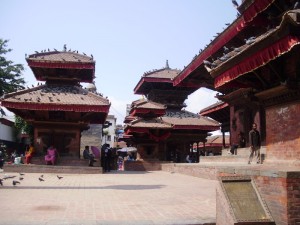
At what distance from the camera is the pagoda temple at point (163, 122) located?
27.3 metres

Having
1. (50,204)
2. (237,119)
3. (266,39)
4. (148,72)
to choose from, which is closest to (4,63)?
(148,72)

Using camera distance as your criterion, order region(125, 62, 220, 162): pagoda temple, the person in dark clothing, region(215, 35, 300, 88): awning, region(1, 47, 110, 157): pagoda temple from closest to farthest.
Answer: region(215, 35, 300, 88): awning, region(1, 47, 110, 157): pagoda temple, the person in dark clothing, region(125, 62, 220, 162): pagoda temple

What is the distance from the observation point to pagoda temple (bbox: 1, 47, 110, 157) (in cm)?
1983

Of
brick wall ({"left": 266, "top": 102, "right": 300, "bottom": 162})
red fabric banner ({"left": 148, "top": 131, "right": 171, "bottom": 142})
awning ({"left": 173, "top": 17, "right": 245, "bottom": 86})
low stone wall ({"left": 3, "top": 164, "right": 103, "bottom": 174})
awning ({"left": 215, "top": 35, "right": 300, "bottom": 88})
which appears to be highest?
awning ({"left": 173, "top": 17, "right": 245, "bottom": 86})

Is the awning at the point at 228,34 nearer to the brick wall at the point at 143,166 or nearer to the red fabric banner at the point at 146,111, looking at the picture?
the red fabric banner at the point at 146,111

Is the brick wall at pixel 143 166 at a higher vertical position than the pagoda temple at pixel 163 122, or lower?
lower

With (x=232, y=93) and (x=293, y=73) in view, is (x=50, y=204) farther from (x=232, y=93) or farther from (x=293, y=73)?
(x=232, y=93)

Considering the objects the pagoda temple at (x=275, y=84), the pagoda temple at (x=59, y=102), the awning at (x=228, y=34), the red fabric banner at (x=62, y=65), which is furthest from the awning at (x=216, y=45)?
the red fabric banner at (x=62, y=65)

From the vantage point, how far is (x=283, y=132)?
703 cm

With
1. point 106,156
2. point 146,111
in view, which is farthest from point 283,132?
point 146,111

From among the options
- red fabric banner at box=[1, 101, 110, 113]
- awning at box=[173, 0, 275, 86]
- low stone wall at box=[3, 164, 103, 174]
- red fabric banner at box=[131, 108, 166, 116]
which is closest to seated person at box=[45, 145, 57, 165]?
low stone wall at box=[3, 164, 103, 174]

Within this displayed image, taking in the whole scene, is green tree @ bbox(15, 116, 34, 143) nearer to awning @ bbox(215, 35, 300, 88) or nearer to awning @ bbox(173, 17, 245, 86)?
awning @ bbox(173, 17, 245, 86)

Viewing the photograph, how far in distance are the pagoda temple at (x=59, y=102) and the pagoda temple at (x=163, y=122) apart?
4794 mm

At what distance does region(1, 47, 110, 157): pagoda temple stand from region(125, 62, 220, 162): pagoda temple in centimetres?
479
